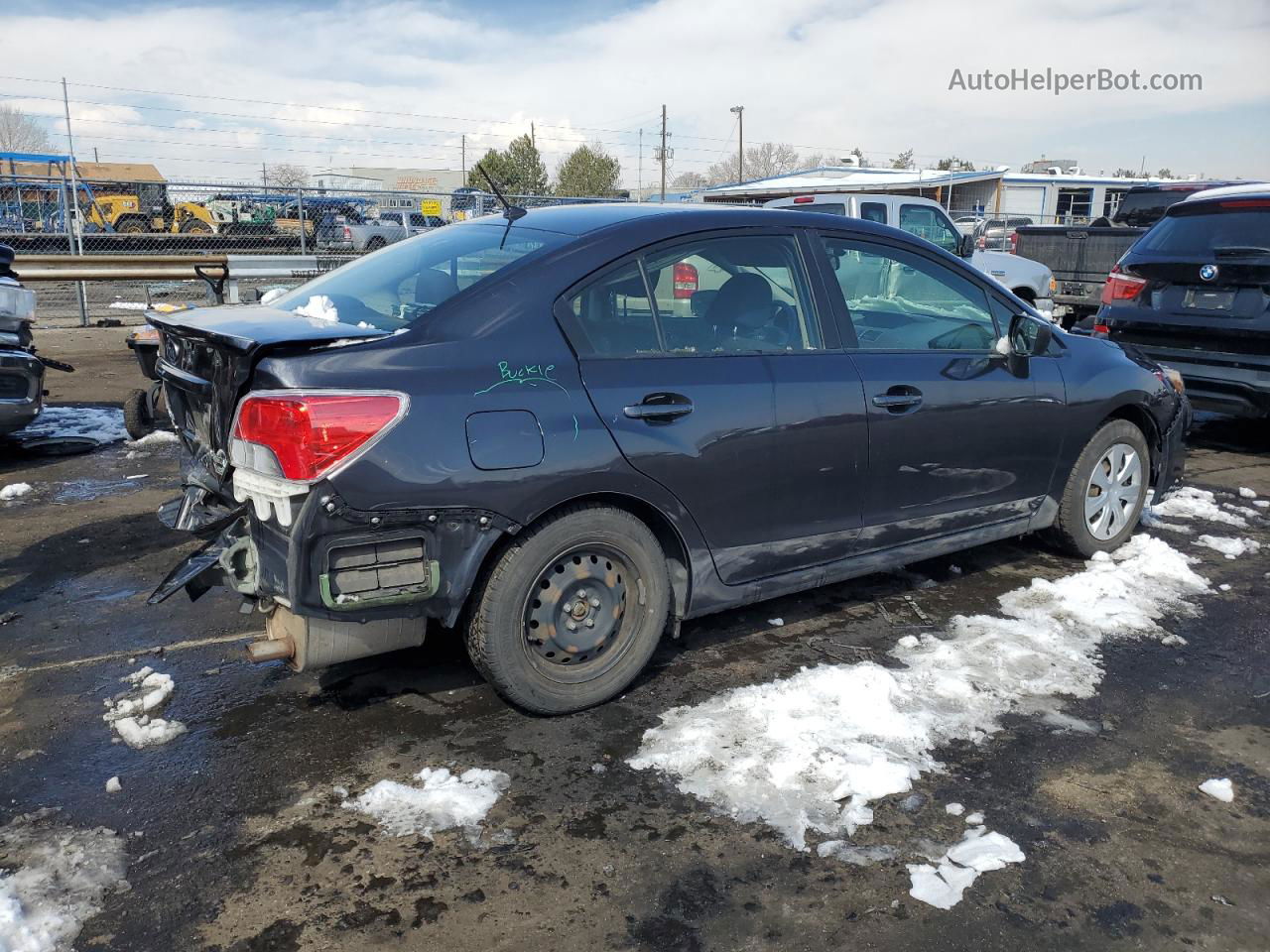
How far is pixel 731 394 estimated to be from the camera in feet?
11.6

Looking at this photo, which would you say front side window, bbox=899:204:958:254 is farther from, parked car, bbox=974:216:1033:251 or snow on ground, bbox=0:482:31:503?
parked car, bbox=974:216:1033:251

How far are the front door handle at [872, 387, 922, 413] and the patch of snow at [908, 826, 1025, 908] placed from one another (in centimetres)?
172

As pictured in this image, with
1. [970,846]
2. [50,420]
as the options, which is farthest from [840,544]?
[50,420]

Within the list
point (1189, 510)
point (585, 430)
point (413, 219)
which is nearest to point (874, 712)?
point (585, 430)

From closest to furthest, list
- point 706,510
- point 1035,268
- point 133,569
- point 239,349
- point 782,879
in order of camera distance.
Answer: point 782,879 → point 239,349 → point 706,510 → point 133,569 → point 1035,268

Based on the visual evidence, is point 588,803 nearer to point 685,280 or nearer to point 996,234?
point 685,280

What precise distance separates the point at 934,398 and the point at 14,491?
17.7 ft

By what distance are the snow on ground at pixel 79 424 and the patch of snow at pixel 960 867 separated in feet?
22.4

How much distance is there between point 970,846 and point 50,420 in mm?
7914

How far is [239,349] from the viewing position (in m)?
3.01

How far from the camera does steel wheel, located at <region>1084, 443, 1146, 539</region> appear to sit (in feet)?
16.4

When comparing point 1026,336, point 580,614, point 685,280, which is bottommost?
point 580,614

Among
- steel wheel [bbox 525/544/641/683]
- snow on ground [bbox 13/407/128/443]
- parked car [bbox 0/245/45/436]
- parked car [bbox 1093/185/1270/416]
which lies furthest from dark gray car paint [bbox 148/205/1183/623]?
snow on ground [bbox 13/407/128/443]

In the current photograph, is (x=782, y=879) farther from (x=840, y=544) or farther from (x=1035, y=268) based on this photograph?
(x=1035, y=268)
